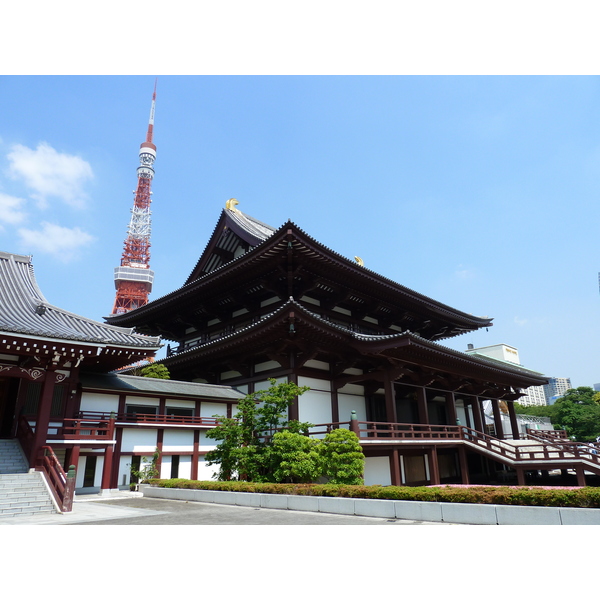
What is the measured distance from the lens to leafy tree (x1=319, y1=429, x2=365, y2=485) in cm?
1538

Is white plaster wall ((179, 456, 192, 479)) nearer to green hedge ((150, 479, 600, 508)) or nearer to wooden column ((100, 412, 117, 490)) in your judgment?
wooden column ((100, 412, 117, 490))

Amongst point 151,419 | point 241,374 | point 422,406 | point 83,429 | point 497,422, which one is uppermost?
point 241,374

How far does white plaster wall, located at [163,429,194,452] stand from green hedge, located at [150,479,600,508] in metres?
6.77

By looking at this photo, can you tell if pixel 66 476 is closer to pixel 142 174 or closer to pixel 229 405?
pixel 229 405

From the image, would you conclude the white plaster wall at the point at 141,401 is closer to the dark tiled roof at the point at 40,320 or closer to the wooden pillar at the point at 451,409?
the dark tiled roof at the point at 40,320

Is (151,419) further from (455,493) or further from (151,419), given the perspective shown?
(455,493)

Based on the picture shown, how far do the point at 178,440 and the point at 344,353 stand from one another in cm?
944

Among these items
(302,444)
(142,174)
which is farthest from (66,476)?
(142,174)

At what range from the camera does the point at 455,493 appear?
35.4ft

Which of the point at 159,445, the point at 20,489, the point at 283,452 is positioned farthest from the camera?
the point at 159,445

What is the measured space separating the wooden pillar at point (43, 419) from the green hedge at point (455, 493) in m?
6.18

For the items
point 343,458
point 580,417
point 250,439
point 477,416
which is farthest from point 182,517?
point 580,417

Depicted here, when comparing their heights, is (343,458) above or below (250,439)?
below

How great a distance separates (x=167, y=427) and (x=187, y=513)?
383 inches
